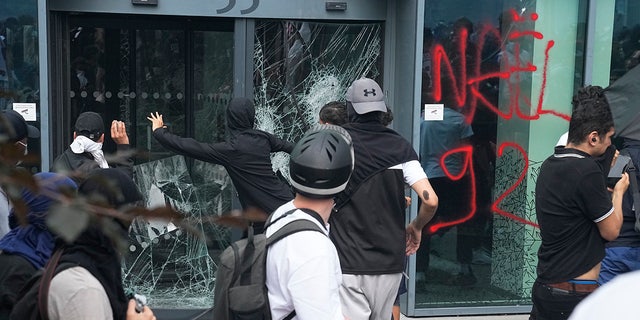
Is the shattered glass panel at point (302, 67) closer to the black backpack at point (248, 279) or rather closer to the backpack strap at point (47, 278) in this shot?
the black backpack at point (248, 279)

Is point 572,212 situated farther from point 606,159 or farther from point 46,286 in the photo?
point 46,286

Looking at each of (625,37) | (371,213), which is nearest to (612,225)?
(371,213)

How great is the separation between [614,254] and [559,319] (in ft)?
2.56

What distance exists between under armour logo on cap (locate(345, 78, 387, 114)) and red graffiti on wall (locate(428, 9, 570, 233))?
2.16 meters

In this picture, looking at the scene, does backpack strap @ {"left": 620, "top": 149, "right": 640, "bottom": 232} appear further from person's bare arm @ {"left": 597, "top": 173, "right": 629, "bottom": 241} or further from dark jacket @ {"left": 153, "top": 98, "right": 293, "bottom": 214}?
dark jacket @ {"left": 153, "top": 98, "right": 293, "bottom": 214}

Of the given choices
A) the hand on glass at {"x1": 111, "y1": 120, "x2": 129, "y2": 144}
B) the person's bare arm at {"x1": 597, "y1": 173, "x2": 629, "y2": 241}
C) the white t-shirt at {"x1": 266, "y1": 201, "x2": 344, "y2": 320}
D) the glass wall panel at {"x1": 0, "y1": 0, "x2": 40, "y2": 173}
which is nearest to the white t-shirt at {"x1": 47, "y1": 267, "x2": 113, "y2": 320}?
the white t-shirt at {"x1": 266, "y1": 201, "x2": 344, "y2": 320}

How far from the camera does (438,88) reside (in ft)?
20.8

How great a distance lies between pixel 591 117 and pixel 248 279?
2.01m

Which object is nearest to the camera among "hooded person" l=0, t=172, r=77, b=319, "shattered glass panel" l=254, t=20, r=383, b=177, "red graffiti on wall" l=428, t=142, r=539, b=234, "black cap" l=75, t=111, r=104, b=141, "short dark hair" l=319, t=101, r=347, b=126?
"hooded person" l=0, t=172, r=77, b=319

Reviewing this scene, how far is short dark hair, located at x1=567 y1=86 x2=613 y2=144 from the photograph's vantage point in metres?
3.88

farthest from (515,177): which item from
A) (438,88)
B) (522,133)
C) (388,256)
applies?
(388,256)

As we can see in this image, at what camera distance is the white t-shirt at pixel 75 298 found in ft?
8.19

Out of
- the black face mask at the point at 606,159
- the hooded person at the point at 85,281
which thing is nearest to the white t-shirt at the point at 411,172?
the black face mask at the point at 606,159

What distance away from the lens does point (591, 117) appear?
3.88 meters
